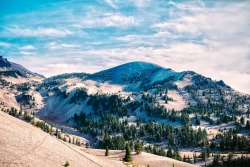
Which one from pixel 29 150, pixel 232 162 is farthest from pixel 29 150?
pixel 232 162

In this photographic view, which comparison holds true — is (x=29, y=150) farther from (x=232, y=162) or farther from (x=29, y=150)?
(x=232, y=162)

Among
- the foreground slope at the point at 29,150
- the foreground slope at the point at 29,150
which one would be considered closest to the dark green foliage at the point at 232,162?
the foreground slope at the point at 29,150

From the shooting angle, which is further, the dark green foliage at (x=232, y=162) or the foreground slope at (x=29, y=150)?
the dark green foliage at (x=232, y=162)

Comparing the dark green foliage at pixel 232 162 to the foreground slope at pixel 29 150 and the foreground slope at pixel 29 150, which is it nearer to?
the foreground slope at pixel 29 150

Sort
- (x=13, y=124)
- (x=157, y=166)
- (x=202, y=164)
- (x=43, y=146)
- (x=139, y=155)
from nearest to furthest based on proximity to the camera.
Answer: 1. (x=43, y=146)
2. (x=13, y=124)
3. (x=157, y=166)
4. (x=139, y=155)
5. (x=202, y=164)

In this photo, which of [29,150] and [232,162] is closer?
[29,150]

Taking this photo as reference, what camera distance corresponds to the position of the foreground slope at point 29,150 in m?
56.4

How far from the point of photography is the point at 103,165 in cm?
8056

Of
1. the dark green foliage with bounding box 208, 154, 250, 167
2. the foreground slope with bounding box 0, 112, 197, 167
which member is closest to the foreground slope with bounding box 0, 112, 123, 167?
the foreground slope with bounding box 0, 112, 197, 167

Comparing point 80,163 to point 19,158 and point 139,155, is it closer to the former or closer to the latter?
point 19,158

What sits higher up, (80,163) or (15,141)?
(15,141)

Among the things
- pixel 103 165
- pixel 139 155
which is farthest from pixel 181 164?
pixel 103 165

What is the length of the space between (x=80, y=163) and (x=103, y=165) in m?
11.6

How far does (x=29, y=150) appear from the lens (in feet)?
207
